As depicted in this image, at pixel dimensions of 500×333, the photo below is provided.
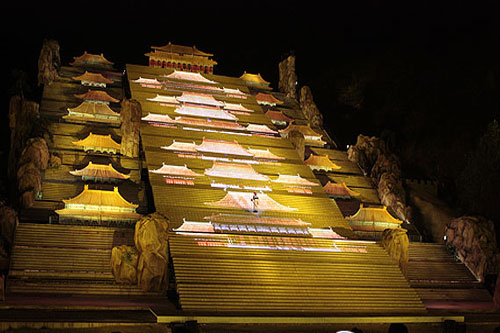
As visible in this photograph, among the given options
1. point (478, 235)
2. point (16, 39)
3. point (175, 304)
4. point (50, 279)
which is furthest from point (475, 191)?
point (16, 39)

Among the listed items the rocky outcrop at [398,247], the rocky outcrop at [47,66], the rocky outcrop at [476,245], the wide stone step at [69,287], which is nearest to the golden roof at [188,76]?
the rocky outcrop at [47,66]

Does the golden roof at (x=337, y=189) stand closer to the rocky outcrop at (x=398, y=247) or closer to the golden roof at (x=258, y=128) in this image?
the golden roof at (x=258, y=128)

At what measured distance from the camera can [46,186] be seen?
21875mm

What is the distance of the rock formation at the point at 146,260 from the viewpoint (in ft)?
52.7

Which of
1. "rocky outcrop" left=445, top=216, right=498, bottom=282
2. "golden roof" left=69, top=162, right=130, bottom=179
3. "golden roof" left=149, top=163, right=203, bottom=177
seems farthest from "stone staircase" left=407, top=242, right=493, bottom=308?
"golden roof" left=69, top=162, right=130, bottom=179

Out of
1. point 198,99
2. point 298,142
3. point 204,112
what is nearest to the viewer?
point 298,142

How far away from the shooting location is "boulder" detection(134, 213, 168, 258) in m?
16.2

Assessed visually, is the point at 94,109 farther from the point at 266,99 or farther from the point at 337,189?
the point at 337,189

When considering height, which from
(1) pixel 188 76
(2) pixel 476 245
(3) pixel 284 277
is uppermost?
(1) pixel 188 76

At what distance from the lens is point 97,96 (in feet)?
103

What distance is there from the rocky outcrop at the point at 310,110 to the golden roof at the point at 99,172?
54.8 feet

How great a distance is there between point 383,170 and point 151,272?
15.5 m

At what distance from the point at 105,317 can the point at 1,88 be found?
27.2m

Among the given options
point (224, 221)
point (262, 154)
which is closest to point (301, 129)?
point (262, 154)
